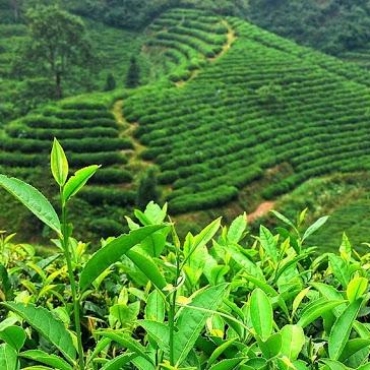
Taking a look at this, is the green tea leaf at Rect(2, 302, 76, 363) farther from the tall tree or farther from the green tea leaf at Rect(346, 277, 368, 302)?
the tall tree

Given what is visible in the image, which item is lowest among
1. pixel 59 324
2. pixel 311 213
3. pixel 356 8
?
pixel 311 213

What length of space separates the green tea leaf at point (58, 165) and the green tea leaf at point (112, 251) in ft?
0.59

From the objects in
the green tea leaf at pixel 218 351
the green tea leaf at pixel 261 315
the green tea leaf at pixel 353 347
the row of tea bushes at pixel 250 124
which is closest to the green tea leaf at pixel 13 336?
the green tea leaf at pixel 218 351

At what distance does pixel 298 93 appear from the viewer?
28344mm

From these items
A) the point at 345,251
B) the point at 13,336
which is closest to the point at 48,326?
the point at 13,336

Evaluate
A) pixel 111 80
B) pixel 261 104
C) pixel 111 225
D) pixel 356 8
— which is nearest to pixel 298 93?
pixel 261 104

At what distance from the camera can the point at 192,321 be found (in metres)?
1.42

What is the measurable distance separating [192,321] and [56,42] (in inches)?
1138

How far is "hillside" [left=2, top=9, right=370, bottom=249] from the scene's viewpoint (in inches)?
772

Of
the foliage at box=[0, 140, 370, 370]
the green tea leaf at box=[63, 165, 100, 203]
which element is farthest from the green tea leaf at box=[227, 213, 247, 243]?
Answer: the green tea leaf at box=[63, 165, 100, 203]

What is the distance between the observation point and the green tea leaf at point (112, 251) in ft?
3.95

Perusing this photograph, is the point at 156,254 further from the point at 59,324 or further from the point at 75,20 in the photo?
the point at 75,20

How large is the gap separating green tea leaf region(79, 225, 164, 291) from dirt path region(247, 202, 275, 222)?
17593 millimetres

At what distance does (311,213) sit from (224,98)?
8570 mm
